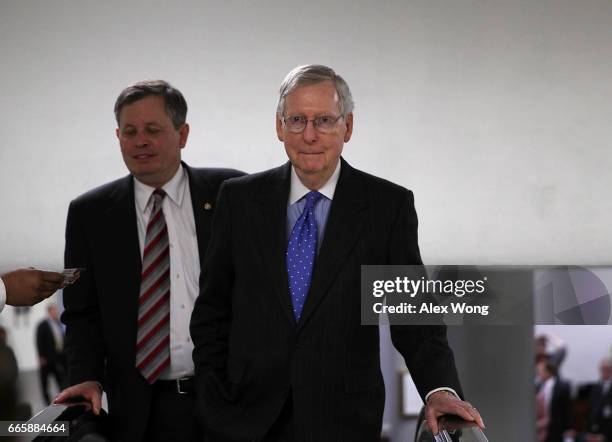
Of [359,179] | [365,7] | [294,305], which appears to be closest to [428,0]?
[365,7]

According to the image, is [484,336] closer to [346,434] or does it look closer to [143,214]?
[346,434]

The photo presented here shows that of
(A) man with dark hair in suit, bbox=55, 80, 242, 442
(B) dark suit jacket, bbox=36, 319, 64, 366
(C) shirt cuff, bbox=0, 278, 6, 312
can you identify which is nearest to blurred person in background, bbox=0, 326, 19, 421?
(B) dark suit jacket, bbox=36, 319, 64, 366

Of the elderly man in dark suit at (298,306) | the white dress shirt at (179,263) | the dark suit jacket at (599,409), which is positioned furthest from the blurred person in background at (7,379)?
the dark suit jacket at (599,409)

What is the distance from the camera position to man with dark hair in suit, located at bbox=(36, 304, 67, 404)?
281 centimetres

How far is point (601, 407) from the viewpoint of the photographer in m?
3.18

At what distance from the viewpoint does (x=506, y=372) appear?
3.04m

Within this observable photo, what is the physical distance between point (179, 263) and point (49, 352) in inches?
32.3

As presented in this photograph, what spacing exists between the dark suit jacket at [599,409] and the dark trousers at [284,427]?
1.61m

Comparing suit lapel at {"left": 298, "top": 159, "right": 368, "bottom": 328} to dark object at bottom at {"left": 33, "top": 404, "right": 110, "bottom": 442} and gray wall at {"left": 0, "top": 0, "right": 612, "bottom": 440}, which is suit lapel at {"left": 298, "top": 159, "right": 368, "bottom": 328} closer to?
dark object at bottom at {"left": 33, "top": 404, "right": 110, "bottom": 442}

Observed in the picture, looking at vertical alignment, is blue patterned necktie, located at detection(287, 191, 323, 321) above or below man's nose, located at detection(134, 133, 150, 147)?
below

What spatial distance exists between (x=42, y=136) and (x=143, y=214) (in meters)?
0.63

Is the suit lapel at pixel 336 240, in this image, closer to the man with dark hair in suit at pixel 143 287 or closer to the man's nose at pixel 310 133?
the man's nose at pixel 310 133

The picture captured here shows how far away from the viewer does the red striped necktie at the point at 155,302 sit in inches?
89.4

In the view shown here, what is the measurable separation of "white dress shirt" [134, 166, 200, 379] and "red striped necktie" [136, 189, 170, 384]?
0.05ft
